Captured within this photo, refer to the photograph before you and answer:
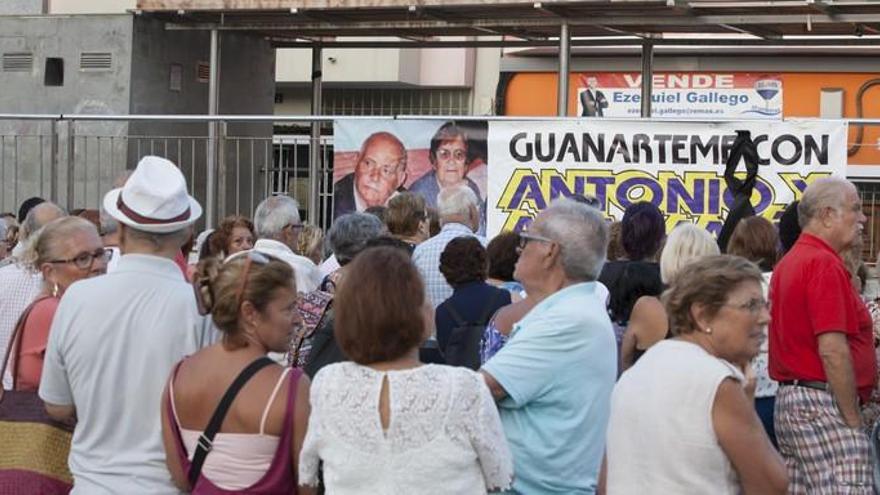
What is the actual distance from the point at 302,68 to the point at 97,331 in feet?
67.3

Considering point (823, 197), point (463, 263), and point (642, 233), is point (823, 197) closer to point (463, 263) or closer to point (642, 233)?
point (642, 233)

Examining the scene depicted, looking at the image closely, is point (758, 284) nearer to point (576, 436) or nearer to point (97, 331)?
point (576, 436)

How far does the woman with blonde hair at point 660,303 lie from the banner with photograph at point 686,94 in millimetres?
12165

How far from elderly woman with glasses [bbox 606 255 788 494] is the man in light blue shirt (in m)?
0.33

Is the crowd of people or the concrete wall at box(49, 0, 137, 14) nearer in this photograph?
the crowd of people

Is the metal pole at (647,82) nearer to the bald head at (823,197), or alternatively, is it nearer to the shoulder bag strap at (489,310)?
the bald head at (823,197)

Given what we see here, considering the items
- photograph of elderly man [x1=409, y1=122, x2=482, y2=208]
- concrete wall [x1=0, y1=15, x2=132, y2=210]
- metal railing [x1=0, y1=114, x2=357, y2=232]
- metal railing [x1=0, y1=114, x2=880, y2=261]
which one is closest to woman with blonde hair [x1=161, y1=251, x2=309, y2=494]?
photograph of elderly man [x1=409, y1=122, x2=482, y2=208]

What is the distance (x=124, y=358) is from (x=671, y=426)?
188 cm

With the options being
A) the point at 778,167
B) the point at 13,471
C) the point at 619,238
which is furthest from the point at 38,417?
the point at 778,167

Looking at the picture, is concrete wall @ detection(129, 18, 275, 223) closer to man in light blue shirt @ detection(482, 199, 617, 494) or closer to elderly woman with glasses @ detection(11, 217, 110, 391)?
elderly woman with glasses @ detection(11, 217, 110, 391)

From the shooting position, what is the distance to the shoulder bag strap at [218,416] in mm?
4824

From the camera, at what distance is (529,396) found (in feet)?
17.2

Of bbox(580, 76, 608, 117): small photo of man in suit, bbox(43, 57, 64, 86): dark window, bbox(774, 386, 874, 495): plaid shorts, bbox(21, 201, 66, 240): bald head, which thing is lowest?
bbox(774, 386, 874, 495): plaid shorts

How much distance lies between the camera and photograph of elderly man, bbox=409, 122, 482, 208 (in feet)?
39.9
